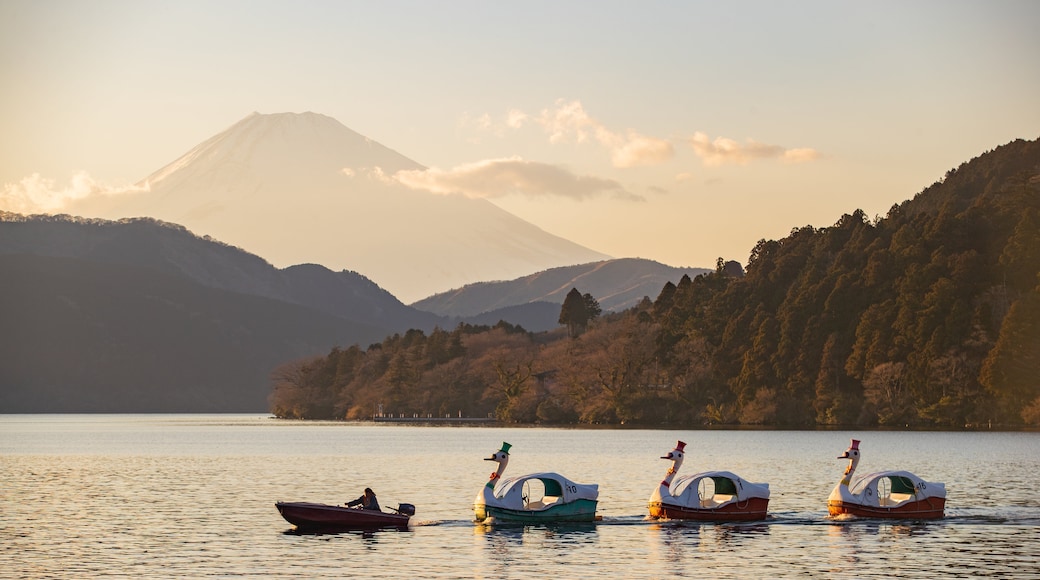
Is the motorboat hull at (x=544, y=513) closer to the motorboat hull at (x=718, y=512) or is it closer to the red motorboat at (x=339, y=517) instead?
the motorboat hull at (x=718, y=512)

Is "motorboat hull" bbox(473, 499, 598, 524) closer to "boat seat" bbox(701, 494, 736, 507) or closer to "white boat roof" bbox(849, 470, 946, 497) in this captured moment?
Answer: "boat seat" bbox(701, 494, 736, 507)

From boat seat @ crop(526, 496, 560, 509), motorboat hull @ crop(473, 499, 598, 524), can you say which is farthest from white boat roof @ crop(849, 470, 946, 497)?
boat seat @ crop(526, 496, 560, 509)

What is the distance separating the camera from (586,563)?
48625 mm

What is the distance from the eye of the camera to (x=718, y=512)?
59.5 m

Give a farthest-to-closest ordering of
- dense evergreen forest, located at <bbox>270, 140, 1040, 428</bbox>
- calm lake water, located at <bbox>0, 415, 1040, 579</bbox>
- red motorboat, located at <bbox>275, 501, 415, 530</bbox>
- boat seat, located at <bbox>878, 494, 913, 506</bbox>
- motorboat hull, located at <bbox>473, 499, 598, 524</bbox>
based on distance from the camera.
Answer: dense evergreen forest, located at <bbox>270, 140, 1040, 428</bbox>, boat seat, located at <bbox>878, 494, 913, 506</bbox>, motorboat hull, located at <bbox>473, 499, 598, 524</bbox>, red motorboat, located at <bbox>275, 501, 415, 530</bbox>, calm lake water, located at <bbox>0, 415, 1040, 579</bbox>

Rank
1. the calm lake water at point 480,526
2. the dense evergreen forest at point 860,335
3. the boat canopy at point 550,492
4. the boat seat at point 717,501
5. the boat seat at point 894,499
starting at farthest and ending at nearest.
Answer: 1. the dense evergreen forest at point 860,335
2. the boat seat at point 894,499
3. the boat seat at point 717,501
4. the boat canopy at point 550,492
5. the calm lake water at point 480,526

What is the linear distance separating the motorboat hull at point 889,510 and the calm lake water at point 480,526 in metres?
0.49

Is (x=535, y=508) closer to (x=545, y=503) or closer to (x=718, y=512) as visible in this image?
(x=545, y=503)

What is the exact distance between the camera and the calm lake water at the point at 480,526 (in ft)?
158

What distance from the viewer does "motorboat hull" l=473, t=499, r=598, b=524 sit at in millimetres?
58656

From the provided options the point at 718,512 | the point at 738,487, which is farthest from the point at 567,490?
the point at 738,487

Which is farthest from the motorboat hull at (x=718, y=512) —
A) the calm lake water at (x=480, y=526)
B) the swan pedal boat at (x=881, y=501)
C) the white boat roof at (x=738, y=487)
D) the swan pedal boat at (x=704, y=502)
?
the swan pedal boat at (x=881, y=501)

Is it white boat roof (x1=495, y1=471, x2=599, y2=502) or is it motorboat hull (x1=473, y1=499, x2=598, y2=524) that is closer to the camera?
motorboat hull (x1=473, y1=499, x2=598, y2=524)

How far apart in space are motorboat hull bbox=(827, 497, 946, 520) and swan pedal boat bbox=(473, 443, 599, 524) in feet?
34.3
